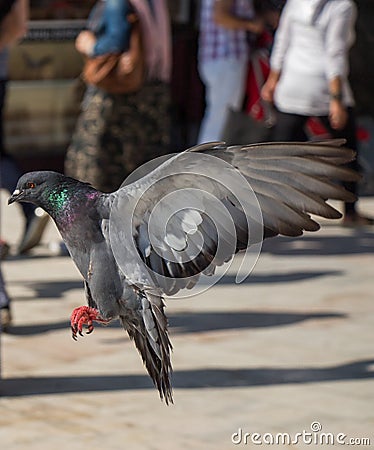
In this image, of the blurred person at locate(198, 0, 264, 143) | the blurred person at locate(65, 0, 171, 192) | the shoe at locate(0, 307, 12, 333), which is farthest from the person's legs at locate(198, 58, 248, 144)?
the shoe at locate(0, 307, 12, 333)

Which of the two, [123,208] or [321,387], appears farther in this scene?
[321,387]

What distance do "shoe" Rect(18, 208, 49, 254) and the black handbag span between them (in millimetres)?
1799

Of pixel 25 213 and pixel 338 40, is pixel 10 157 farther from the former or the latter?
pixel 338 40

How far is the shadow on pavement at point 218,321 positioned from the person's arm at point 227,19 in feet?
9.01

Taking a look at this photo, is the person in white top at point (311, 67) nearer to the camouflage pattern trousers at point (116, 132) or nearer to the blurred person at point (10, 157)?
the camouflage pattern trousers at point (116, 132)

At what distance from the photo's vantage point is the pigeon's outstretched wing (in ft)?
6.90

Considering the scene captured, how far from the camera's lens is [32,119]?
10523 mm

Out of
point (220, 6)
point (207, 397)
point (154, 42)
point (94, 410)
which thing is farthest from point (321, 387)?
point (220, 6)

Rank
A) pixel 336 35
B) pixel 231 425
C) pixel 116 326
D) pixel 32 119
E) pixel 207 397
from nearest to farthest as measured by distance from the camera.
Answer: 1. pixel 231 425
2. pixel 207 397
3. pixel 116 326
4. pixel 336 35
5. pixel 32 119

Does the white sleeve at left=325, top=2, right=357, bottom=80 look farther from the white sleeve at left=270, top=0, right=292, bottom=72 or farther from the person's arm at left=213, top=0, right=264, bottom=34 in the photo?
the person's arm at left=213, top=0, right=264, bottom=34

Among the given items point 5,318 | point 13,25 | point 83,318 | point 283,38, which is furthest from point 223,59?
point 83,318

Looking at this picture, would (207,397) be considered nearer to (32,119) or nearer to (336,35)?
(336,35)

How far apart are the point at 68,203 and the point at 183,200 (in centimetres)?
21

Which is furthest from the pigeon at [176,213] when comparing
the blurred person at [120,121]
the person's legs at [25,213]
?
the person's legs at [25,213]
